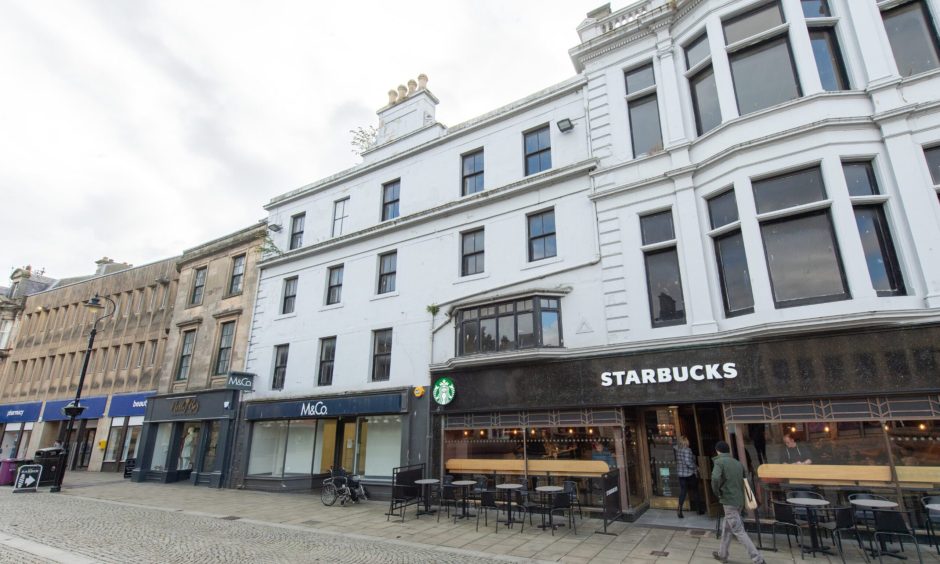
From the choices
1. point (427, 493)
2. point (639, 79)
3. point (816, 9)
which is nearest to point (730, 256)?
point (639, 79)

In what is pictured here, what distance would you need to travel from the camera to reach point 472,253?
1597cm

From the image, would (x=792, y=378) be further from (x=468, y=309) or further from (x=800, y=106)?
(x=468, y=309)

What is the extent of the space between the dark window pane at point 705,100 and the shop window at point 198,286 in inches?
919

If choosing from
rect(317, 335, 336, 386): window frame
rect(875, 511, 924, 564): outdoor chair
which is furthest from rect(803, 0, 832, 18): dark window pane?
rect(317, 335, 336, 386): window frame

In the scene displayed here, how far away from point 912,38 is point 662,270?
7.65m

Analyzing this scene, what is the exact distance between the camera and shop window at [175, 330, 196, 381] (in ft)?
73.8

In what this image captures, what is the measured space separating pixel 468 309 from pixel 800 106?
10.1 meters

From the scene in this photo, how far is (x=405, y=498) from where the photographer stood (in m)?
12.5

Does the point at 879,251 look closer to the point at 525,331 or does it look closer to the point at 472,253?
the point at 525,331

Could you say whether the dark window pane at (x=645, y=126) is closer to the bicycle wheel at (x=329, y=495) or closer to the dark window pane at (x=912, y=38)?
the dark window pane at (x=912, y=38)

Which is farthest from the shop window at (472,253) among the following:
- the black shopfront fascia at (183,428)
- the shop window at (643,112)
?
the black shopfront fascia at (183,428)

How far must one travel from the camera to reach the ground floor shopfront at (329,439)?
1540cm

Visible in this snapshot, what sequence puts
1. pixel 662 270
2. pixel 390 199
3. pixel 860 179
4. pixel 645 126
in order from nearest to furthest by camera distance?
pixel 860 179
pixel 662 270
pixel 645 126
pixel 390 199

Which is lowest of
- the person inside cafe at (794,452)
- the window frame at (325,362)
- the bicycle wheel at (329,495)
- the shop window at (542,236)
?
the bicycle wheel at (329,495)
